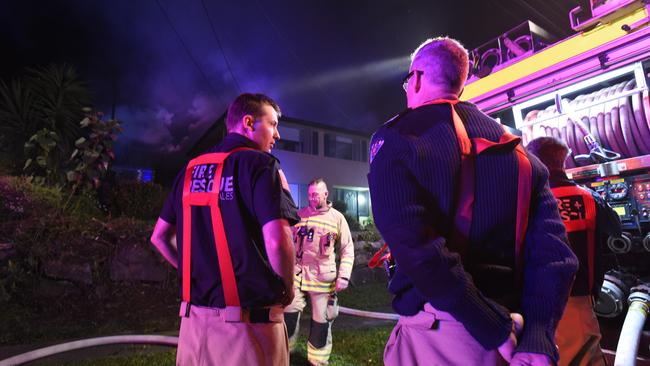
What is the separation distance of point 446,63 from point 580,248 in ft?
6.95

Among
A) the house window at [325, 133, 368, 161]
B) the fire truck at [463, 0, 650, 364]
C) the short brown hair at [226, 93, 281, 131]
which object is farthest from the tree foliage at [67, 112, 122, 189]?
the house window at [325, 133, 368, 161]

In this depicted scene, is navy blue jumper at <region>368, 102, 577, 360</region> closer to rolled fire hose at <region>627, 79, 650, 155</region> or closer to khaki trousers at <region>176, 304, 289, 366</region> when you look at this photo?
khaki trousers at <region>176, 304, 289, 366</region>

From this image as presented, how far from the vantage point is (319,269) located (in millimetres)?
4676

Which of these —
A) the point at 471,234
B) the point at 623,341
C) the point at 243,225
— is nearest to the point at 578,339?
the point at 623,341

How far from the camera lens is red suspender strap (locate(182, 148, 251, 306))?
1932 mm

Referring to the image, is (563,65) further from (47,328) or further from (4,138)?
(4,138)

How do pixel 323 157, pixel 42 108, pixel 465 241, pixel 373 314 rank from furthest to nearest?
pixel 323 157, pixel 42 108, pixel 373 314, pixel 465 241

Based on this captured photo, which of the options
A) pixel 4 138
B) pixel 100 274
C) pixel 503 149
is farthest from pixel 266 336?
pixel 4 138

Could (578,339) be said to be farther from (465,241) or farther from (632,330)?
(465,241)

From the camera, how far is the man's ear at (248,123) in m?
2.37

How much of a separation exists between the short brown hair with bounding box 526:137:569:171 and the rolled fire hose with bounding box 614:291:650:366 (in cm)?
143

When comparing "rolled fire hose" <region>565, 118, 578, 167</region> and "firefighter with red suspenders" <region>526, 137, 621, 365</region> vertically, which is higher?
"rolled fire hose" <region>565, 118, 578, 167</region>

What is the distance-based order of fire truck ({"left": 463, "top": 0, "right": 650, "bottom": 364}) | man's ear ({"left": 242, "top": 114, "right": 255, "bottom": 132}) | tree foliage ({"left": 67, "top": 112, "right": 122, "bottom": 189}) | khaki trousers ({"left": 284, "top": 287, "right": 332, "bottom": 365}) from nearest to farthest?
man's ear ({"left": 242, "top": 114, "right": 255, "bottom": 132}) → fire truck ({"left": 463, "top": 0, "right": 650, "bottom": 364}) → khaki trousers ({"left": 284, "top": 287, "right": 332, "bottom": 365}) → tree foliage ({"left": 67, "top": 112, "right": 122, "bottom": 189})

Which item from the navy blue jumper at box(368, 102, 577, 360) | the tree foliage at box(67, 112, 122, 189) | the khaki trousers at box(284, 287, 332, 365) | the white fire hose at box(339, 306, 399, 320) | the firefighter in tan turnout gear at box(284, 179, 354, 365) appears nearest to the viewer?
the navy blue jumper at box(368, 102, 577, 360)
